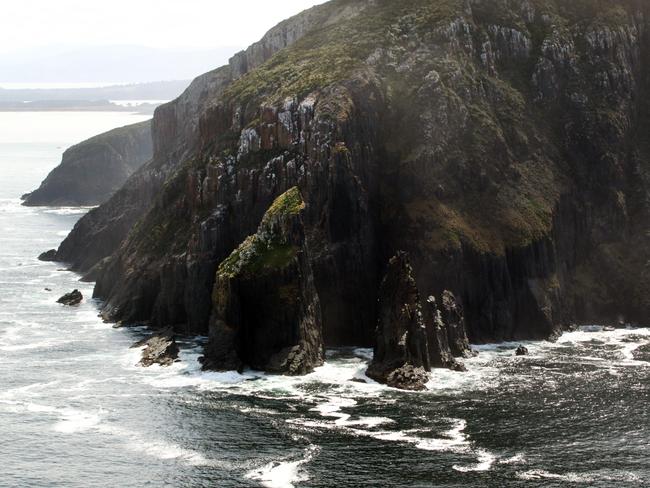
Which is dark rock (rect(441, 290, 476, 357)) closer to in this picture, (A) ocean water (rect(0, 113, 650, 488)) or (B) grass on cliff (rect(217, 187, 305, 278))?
(A) ocean water (rect(0, 113, 650, 488))

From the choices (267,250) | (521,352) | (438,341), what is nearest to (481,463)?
(438,341)

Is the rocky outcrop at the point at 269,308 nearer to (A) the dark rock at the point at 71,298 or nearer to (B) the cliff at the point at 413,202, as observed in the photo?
(B) the cliff at the point at 413,202

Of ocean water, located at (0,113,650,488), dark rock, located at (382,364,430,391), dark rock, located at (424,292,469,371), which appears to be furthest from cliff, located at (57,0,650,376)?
dark rock, located at (382,364,430,391)

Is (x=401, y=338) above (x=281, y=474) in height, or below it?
above

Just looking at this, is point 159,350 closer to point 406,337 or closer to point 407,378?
point 406,337

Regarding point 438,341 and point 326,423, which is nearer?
point 326,423

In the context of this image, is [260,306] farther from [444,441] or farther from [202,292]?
[444,441]
